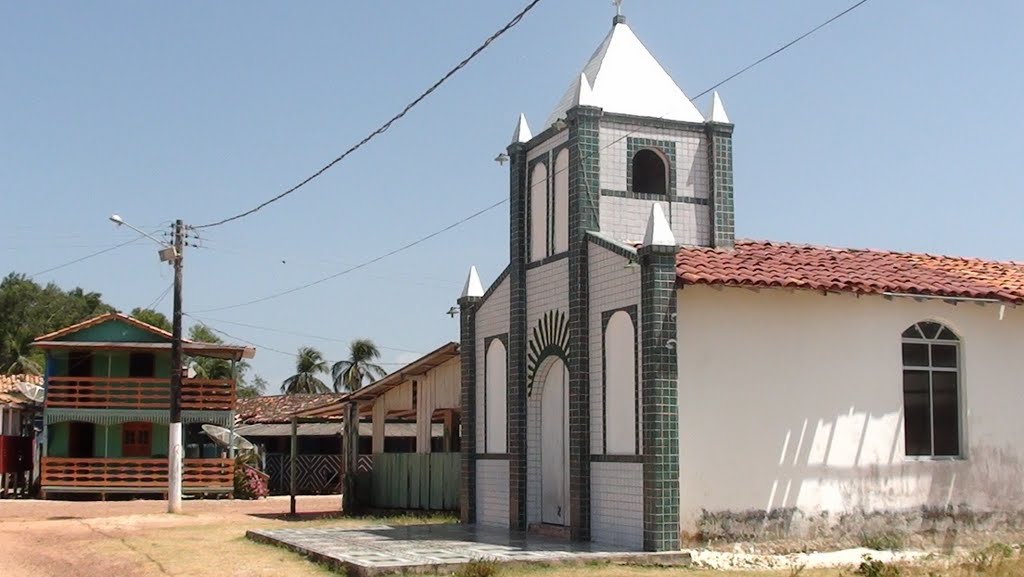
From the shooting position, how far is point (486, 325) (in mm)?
22156

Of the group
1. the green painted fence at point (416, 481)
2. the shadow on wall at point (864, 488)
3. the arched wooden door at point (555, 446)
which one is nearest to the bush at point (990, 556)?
the shadow on wall at point (864, 488)

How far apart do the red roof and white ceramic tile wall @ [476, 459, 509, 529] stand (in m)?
5.19

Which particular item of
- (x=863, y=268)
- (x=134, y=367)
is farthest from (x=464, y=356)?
(x=134, y=367)

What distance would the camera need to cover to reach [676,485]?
653 inches

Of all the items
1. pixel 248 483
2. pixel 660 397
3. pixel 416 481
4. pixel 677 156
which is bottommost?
pixel 248 483

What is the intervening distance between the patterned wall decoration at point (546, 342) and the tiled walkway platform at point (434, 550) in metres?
2.65

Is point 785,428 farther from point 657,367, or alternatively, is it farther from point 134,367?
point 134,367

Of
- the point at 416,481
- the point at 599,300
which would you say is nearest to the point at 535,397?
the point at 599,300

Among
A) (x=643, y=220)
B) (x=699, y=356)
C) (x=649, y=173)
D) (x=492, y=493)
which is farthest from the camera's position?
(x=492, y=493)

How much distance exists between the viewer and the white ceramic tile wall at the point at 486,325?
21.5m

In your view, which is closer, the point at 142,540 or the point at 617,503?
the point at 617,503

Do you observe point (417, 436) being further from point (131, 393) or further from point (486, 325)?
point (131, 393)

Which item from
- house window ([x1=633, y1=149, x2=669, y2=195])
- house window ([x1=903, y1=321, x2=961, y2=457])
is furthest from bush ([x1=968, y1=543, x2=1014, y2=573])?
house window ([x1=633, y1=149, x2=669, y2=195])

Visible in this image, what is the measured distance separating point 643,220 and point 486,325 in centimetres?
408
